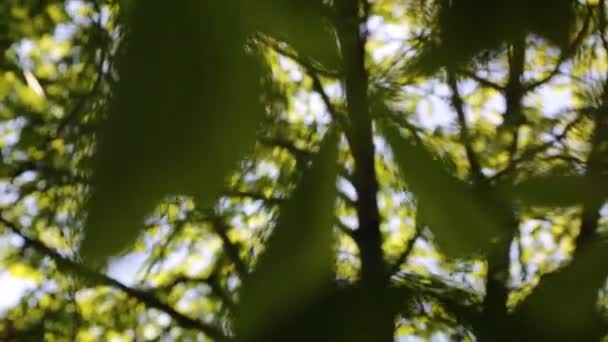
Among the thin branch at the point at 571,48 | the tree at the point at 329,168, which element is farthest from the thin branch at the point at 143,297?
the thin branch at the point at 571,48

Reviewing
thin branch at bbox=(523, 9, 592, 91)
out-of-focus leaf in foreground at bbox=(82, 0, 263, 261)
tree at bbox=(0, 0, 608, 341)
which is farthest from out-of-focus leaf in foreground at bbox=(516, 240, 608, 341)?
out-of-focus leaf in foreground at bbox=(82, 0, 263, 261)

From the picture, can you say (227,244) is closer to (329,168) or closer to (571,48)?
(329,168)

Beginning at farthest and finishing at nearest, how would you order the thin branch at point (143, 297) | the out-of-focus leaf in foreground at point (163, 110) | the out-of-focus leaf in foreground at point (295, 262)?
the thin branch at point (143, 297), the out-of-focus leaf in foreground at point (295, 262), the out-of-focus leaf in foreground at point (163, 110)

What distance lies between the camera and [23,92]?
0.57m

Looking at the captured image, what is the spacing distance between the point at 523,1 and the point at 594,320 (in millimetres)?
196

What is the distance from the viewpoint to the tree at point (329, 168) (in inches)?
10.6

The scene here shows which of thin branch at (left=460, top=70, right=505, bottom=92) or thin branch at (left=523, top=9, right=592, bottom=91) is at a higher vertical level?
thin branch at (left=523, top=9, right=592, bottom=91)

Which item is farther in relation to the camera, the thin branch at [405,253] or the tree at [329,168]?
the thin branch at [405,253]

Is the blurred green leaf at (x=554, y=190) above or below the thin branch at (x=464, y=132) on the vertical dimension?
below

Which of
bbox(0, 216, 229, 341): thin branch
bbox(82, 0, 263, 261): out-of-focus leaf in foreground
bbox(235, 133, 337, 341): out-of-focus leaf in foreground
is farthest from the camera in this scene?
bbox(0, 216, 229, 341): thin branch

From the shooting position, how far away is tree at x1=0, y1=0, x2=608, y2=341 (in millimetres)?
269

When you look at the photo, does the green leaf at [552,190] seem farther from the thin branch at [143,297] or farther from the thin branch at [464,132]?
the thin branch at [143,297]

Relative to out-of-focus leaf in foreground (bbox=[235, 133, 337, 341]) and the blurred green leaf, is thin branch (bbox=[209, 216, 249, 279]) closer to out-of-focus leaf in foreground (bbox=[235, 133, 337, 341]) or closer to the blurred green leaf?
out-of-focus leaf in foreground (bbox=[235, 133, 337, 341])

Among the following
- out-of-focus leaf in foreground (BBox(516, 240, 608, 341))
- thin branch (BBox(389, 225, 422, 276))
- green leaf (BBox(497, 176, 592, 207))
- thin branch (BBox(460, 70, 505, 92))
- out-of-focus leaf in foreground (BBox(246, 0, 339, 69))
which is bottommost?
out-of-focus leaf in foreground (BBox(516, 240, 608, 341))
